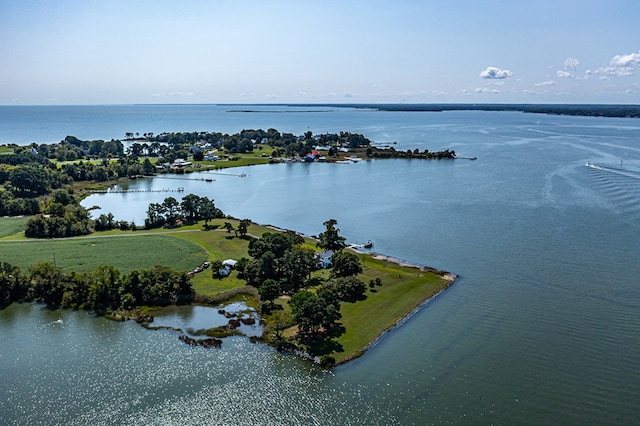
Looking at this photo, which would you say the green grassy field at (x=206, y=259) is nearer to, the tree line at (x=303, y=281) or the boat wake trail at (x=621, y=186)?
the tree line at (x=303, y=281)

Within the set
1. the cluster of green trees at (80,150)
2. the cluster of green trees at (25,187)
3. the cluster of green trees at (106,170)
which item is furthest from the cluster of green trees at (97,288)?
the cluster of green trees at (80,150)

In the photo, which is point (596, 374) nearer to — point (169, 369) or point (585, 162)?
point (169, 369)

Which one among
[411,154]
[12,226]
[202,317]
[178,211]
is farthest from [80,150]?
[202,317]

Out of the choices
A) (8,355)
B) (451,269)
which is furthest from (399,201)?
(8,355)

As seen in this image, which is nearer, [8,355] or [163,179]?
[8,355]

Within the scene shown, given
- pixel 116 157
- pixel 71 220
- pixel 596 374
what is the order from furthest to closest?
pixel 116 157 < pixel 71 220 < pixel 596 374

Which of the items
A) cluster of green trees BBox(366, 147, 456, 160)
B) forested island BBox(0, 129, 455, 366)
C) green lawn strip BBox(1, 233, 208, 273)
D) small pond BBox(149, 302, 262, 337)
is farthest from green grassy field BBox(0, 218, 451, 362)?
cluster of green trees BBox(366, 147, 456, 160)
